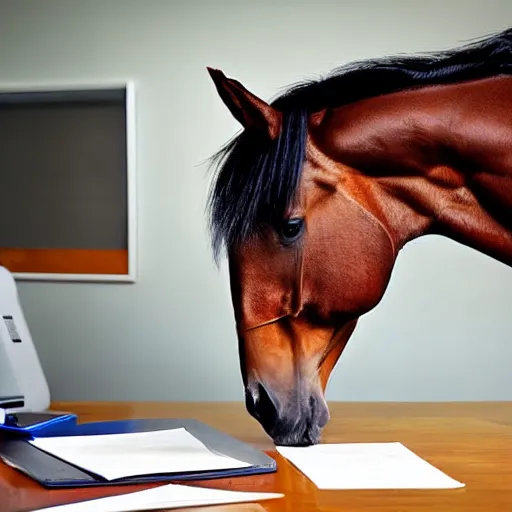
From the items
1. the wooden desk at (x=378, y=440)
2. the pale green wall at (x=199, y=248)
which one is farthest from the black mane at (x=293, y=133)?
the pale green wall at (x=199, y=248)

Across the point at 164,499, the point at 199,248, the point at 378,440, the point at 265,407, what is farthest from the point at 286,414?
the point at 199,248

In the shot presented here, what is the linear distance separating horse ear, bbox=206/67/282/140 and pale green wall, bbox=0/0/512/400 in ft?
1.68

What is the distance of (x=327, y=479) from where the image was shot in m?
0.86

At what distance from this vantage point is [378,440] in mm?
1096

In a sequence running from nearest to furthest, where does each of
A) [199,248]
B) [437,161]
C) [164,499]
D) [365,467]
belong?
[164,499] → [365,467] → [437,161] → [199,248]

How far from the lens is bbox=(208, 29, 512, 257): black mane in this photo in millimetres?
1064

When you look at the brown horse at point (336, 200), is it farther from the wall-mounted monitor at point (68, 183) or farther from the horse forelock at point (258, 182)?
the wall-mounted monitor at point (68, 183)

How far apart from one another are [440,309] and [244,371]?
59cm

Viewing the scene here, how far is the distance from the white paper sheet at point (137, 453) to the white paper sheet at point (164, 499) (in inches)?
2.5

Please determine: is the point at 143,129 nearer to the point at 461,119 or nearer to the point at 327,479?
the point at 461,119

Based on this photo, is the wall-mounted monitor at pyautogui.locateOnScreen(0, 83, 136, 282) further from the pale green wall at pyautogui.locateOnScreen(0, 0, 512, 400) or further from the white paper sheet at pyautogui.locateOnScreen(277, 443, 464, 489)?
the white paper sheet at pyautogui.locateOnScreen(277, 443, 464, 489)

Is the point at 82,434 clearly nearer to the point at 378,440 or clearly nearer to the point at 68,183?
the point at 378,440

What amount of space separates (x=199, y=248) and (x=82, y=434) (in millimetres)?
601

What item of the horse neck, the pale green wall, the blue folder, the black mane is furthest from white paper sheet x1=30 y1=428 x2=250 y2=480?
the pale green wall
